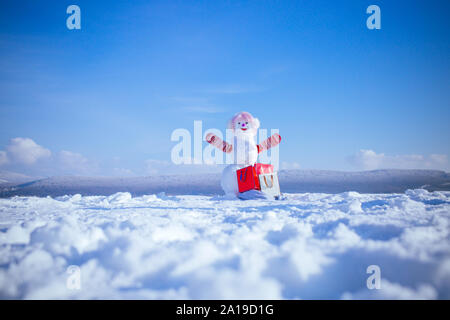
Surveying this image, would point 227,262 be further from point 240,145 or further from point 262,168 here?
point 240,145

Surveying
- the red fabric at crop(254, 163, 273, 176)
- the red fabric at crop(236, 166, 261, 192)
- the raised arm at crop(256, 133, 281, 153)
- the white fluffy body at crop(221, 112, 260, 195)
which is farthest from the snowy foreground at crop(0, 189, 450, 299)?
the raised arm at crop(256, 133, 281, 153)

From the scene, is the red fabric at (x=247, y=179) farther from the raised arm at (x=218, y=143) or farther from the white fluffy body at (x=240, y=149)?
the raised arm at (x=218, y=143)

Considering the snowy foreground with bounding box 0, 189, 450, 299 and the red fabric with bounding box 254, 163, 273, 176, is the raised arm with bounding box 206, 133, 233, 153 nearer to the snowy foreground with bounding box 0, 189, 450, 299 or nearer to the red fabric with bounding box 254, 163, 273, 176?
the red fabric with bounding box 254, 163, 273, 176

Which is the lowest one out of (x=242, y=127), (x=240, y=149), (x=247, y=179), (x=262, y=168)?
(x=247, y=179)

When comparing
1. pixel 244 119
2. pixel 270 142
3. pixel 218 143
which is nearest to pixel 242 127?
pixel 244 119

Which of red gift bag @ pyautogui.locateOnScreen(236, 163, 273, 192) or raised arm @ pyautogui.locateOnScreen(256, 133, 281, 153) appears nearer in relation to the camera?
red gift bag @ pyautogui.locateOnScreen(236, 163, 273, 192)

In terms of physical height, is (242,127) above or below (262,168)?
above
